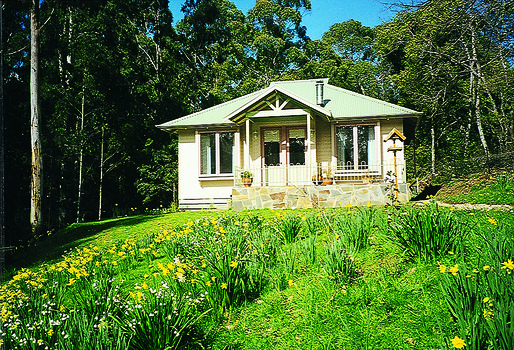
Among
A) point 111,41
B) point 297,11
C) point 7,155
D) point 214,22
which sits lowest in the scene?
point 7,155

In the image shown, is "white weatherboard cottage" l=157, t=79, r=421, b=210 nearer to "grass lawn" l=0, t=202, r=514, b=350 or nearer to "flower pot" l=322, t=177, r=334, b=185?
"flower pot" l=322, t=177, r=334, b=185

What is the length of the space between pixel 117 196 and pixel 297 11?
18799mm

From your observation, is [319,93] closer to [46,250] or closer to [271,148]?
[271,148]

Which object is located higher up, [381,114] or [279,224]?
[381,114]

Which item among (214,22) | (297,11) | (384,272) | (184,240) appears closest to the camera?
(384,272)

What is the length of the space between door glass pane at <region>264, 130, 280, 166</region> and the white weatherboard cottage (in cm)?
4

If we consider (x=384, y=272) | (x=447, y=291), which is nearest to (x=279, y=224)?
(x=384, y=272)

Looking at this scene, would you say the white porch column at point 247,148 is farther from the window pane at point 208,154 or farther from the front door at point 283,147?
the window pane at point 208,154

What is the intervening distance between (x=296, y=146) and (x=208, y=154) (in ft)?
11.3

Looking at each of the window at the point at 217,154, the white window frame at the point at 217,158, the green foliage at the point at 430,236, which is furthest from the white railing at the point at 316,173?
the green foliage at the point at 430,236

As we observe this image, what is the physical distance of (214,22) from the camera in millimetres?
23625

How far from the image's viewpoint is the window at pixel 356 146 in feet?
44.3

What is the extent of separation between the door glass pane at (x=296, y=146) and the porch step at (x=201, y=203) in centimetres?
296

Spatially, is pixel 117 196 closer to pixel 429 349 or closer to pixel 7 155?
pixel 7 155
